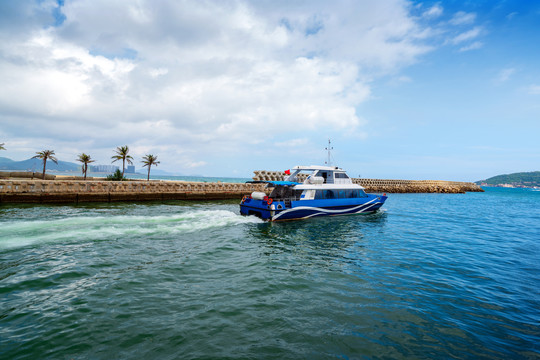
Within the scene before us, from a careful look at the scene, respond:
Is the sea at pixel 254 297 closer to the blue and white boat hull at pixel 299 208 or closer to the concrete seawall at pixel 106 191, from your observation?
the blue and white boat hull at pixel 299 208

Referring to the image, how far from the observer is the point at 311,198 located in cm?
2117

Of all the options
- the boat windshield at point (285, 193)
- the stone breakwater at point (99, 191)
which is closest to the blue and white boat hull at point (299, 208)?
the boat windshield at point (285, 193)

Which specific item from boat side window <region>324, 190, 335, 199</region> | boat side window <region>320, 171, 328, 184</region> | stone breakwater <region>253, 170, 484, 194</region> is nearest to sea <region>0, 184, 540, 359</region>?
boat side window <region>324, 190, 335, 199</region>

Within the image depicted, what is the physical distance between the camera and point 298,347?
518 centimetres

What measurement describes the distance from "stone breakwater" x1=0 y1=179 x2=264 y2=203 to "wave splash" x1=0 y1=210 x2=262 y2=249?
521 inches

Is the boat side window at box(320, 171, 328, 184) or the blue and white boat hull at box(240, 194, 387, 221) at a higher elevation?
the boat side window at box(320, 171, 328, 184)

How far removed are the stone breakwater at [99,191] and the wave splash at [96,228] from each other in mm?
13234

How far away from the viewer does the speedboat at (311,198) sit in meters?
19.5

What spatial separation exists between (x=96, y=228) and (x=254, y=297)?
12.0 m

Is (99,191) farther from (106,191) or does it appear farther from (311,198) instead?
(311,198)

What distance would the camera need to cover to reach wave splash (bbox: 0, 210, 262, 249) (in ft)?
40.0

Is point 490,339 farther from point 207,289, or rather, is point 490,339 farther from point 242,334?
point 207,289

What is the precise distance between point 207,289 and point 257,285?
5.33 ft

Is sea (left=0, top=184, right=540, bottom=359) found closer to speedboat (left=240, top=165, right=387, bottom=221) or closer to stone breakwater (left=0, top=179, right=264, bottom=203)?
speedboat (left=240, top=165, right=387, bottom=221)
